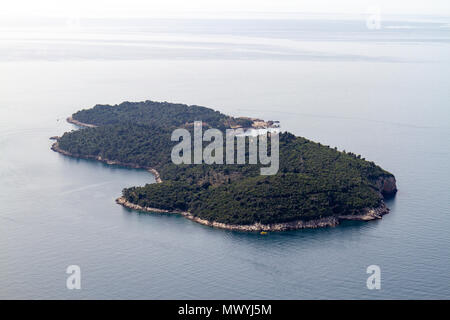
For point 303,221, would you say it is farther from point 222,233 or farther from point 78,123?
point 78,123

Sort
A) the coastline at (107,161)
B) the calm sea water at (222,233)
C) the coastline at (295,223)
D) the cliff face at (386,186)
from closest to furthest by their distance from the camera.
Result: the calm sea water at (222,233) < the coastline at (295,223) < the cliff face at (386,186) < the coastline at (107,161)

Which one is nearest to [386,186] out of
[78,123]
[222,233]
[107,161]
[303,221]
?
[303,221]

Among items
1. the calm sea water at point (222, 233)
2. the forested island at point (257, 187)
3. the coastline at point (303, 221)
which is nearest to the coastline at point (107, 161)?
the forested island at point (257, 187)

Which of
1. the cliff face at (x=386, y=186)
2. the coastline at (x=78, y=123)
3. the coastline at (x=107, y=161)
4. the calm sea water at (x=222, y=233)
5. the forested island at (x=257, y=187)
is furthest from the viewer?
the coastline at (x=78, y=123)

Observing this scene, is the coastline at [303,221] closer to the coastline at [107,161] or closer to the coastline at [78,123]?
the coastline at [107,161]

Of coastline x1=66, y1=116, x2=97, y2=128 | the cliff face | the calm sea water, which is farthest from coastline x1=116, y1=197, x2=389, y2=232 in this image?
coastline x1=66, y1=116, x2=97, y2=128

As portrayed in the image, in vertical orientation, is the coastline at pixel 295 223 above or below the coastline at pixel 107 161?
below

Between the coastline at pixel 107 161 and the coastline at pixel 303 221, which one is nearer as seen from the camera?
the coastline at pixel 303 221

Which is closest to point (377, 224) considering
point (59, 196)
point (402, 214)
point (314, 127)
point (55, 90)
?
point (402, 214)

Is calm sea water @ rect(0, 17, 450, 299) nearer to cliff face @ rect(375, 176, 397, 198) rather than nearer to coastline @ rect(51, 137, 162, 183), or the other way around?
cliff face @ rect(375, 176, 397, 198)
